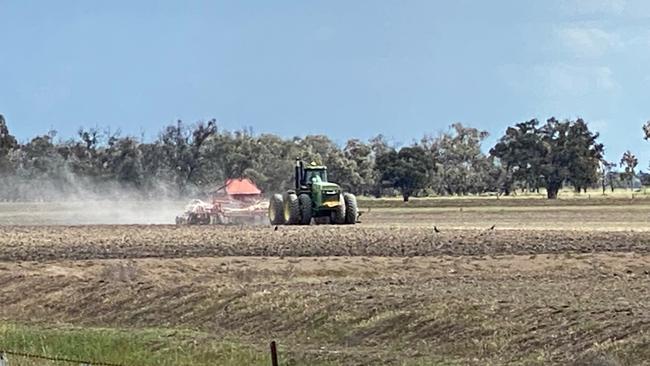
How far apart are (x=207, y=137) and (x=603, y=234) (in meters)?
103

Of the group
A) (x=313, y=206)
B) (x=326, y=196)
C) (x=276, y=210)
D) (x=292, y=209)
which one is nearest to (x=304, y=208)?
(x=292, y=209)

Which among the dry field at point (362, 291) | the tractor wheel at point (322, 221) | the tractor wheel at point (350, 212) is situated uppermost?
the tractor wheel at point (350, 212)

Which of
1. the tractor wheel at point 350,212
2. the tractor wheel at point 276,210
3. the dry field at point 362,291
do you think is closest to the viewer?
the dry field at point 362,291

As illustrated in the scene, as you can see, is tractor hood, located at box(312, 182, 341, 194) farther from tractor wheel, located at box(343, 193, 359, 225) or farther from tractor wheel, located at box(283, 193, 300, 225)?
tractor wheel, located at box(283, 193, 300, 225)

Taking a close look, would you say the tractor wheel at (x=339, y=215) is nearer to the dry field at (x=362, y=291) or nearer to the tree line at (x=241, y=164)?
the dry field at (x=362, y=291)

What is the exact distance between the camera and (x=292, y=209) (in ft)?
169

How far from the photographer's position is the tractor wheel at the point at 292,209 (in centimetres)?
5138

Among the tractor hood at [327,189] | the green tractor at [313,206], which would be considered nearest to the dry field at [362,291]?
the green tractor at [313,206]

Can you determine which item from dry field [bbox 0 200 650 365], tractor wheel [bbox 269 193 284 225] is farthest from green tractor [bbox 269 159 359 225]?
dry field [bbox 0 200 650 365]

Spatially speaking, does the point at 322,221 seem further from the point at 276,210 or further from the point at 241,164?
the point at 241,164

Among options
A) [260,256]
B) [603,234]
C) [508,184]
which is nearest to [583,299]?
[260,256]

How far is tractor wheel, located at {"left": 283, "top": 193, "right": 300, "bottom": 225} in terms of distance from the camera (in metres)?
51.4

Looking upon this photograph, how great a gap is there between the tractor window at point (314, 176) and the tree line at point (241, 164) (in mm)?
67342

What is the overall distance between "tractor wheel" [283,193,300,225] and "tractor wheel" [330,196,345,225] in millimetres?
1890
